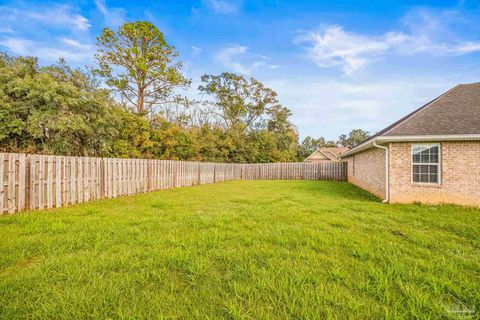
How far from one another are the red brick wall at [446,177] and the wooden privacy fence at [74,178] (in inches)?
396

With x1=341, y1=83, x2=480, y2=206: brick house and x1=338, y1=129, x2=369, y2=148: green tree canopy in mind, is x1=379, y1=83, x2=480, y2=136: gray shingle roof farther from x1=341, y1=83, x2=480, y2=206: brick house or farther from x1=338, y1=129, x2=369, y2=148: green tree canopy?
x1=338, y1=129, x2=369, y2=148: green tree canopy

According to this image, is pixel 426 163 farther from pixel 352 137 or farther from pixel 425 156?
pixel 352 137

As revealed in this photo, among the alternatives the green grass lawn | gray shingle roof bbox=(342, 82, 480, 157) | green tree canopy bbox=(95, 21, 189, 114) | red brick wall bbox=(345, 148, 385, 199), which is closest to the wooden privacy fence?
the green grass lawn

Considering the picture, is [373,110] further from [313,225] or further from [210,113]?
[210,113]

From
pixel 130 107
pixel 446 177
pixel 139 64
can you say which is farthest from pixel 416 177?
pixel 130 107

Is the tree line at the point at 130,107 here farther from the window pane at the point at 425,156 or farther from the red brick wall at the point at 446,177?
the window pane at the point at 425,156

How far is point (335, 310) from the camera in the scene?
5.94ft

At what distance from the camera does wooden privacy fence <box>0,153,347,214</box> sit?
4.98m

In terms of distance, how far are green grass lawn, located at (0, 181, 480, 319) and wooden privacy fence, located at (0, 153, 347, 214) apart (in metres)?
0.84

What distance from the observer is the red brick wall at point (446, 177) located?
6.68 m

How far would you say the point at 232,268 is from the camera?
2.58 metres

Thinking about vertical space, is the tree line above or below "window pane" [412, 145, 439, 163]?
above

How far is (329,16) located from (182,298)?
1271 centimetres

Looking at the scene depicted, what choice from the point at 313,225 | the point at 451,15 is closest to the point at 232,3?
the point at 451,15
